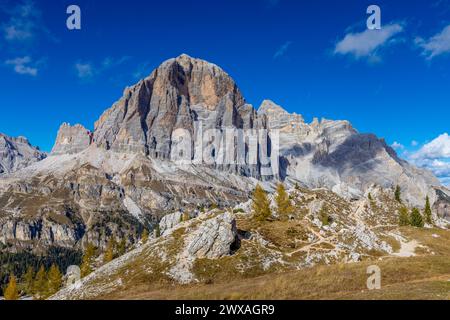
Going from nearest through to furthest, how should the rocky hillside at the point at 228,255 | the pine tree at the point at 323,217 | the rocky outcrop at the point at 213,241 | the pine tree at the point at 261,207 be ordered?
the rocky hillside at the point at 228,255 → the rocky outcrop at the point at 213,241 → the pine tree at the point at 261,207 → the pine tree at the point at 323,217

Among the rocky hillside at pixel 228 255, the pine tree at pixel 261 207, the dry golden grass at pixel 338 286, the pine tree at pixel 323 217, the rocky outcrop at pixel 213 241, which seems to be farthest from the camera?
the pine tree at pixel 323 217

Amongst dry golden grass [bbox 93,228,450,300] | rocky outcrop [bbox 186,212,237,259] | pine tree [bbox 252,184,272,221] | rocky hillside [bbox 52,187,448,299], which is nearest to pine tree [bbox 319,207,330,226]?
rocky hillside [bbox 52,187,448,299]

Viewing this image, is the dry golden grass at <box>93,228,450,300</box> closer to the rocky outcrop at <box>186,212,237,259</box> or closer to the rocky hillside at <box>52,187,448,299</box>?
the rocky hillside at <box>52,187,448,299</box>

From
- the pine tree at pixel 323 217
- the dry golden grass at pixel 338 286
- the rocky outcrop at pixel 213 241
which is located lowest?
the dry golden grass at pixel 338 286

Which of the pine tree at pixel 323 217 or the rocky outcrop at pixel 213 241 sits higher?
the pine tree at pixel 323 217

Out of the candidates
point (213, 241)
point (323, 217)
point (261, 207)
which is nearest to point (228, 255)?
point (213, 241)

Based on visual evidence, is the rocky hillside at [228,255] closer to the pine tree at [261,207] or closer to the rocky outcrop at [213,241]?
the rocky outcrop at [213,241]

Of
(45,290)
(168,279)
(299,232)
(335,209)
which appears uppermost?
(335,209)

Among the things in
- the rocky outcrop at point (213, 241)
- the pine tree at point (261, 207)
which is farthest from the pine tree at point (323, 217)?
the rocky outcrop at point (213, 241)

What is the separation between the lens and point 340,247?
263ft

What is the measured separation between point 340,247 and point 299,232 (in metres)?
11.7
